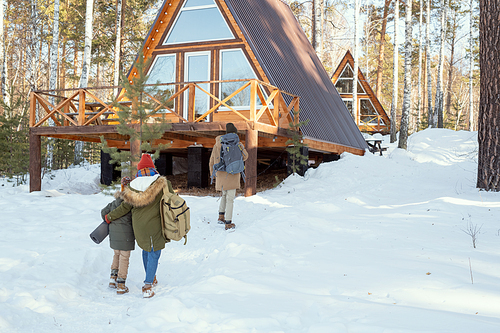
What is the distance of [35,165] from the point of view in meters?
10.2

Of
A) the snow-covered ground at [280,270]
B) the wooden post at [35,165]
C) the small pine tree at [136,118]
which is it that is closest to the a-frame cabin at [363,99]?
the snow-covered ground at [280,270]

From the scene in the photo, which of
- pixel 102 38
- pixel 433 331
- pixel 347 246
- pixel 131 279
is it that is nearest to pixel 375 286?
pixel 433 331

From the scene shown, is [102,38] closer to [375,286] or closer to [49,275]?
[49,275]

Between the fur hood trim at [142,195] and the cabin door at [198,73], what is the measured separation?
26.9 feet

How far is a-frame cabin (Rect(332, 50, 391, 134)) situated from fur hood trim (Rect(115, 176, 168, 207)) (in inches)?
876

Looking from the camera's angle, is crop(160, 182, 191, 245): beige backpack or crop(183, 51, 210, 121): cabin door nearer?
crop(160, 182, 191, 245): beige backpack

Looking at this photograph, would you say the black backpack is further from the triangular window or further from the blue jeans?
the triangular window

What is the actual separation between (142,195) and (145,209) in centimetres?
16

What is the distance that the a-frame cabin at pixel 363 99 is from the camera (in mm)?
24906

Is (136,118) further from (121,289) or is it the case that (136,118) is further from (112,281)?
(121,289)

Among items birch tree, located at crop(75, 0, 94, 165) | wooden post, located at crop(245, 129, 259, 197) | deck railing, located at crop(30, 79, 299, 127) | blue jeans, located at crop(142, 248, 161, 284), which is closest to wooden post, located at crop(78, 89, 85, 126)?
deck railing, located at crop(30, 79, 299, 127)

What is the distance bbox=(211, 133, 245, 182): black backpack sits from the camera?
6.46 m

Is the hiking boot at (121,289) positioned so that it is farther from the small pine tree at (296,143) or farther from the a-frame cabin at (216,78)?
the small pine tree at (296,143)

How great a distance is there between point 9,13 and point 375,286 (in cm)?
2682
